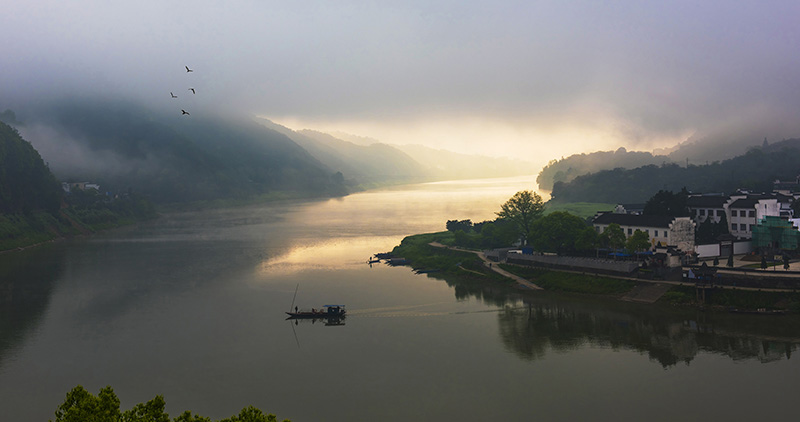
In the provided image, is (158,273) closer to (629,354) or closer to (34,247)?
(34,247)

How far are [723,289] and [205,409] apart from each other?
36576 mm

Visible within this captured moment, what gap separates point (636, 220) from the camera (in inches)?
2272

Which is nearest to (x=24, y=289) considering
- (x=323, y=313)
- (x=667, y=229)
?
(x=323, y=313)

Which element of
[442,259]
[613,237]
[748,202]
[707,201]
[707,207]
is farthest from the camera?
[442,259]

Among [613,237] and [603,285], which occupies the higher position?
[613,237]

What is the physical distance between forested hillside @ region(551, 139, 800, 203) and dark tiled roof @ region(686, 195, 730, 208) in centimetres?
6403

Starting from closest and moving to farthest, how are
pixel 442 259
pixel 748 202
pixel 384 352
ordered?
pixel 384 352
pixel 748 202
pixel 442 259

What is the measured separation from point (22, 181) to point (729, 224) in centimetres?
11499

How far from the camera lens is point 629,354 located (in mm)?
34844

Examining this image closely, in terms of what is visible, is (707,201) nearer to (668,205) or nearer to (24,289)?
(668,205)

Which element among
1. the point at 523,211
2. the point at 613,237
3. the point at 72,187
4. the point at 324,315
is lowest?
the point at 324,315

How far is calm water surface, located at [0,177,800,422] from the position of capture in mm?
28594

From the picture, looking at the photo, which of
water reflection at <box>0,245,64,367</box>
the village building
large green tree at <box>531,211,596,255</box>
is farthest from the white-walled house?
water reflection at <box>0,245,64,367</box>

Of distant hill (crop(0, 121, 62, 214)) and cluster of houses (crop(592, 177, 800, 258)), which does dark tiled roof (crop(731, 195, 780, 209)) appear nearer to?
cluster of houses (crop(592, 177, 800, 258))
